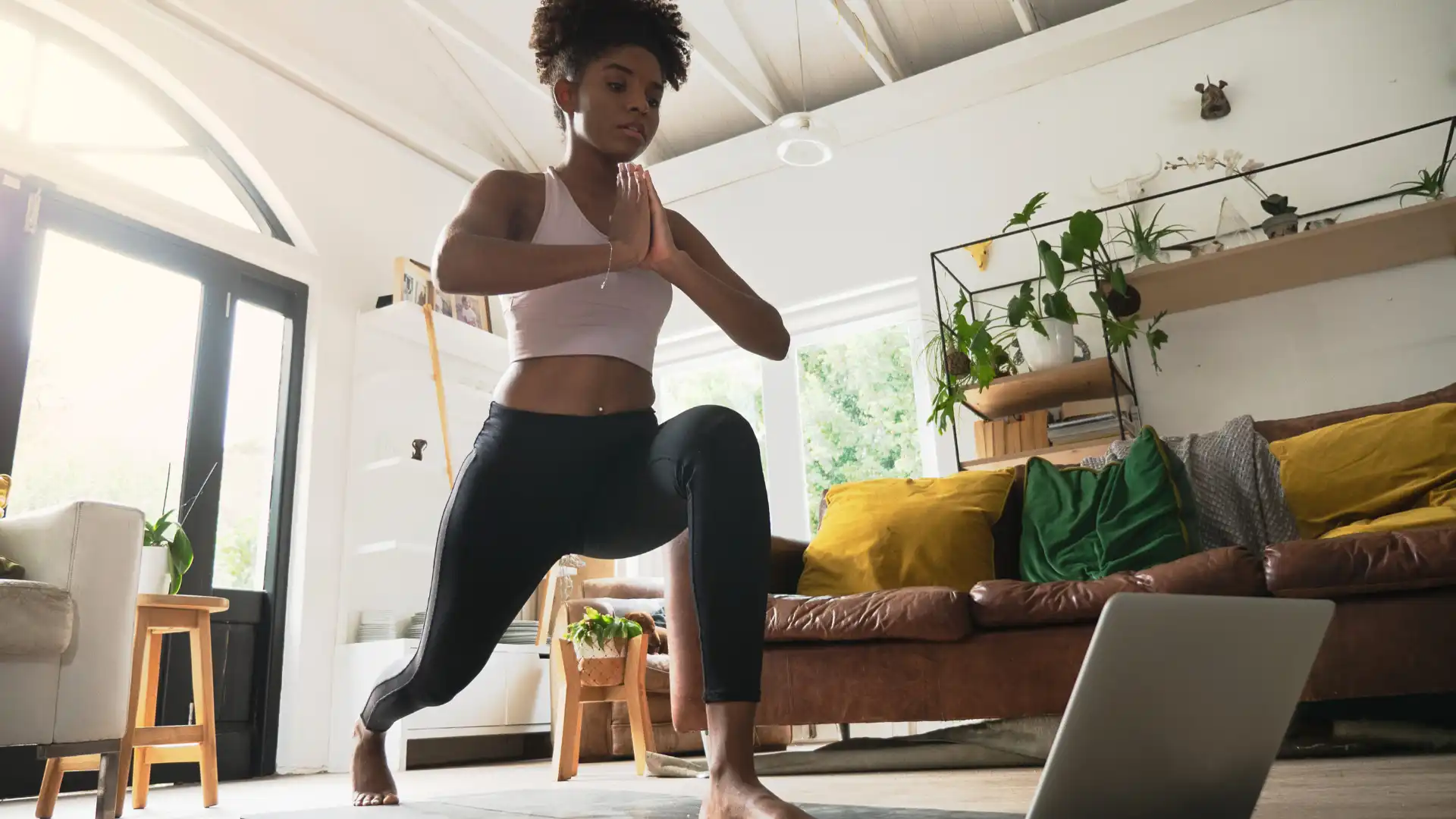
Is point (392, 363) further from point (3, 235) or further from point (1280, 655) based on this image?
point (1280, 655)

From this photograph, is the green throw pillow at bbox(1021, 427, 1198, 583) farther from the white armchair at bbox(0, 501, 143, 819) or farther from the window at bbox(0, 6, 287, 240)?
the window at bbox(0, 6, 287, 240)

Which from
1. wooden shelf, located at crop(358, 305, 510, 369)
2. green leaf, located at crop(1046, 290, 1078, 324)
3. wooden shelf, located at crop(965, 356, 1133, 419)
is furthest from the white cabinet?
green leaf, located at crop(1046, 290, 1078, 324)

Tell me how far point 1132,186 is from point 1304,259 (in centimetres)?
80

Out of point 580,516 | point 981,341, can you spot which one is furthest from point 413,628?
point 580,516

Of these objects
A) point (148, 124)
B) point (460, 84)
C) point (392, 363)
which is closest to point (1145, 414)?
point (392, 363)

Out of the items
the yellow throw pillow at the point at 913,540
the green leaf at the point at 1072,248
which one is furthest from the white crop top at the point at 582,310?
the green leaf at the point at 1072,248

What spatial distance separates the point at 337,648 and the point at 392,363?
1.30 m

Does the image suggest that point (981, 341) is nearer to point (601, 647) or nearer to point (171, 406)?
point (601, 647)

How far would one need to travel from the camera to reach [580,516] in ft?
4.26

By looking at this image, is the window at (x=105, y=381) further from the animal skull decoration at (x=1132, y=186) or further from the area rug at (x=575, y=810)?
the animal skull decoration at (x=1132, y=186)

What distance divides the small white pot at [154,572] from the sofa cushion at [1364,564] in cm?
270

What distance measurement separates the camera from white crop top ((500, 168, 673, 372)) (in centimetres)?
130

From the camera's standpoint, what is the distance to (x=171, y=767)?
11.0 ft

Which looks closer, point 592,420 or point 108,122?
point 592,420
